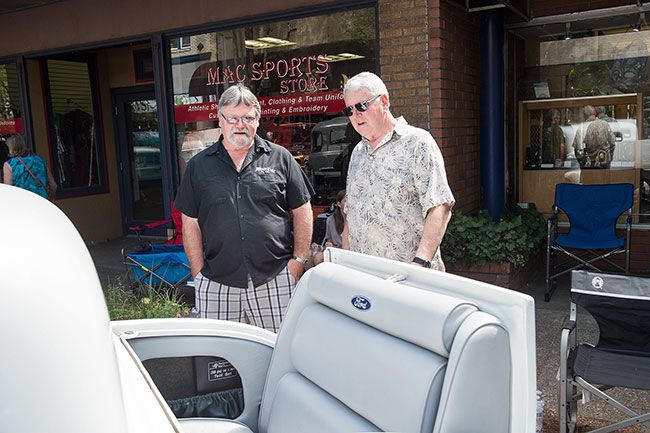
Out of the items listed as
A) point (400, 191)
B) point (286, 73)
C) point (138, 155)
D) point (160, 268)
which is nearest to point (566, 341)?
point (400, 191)

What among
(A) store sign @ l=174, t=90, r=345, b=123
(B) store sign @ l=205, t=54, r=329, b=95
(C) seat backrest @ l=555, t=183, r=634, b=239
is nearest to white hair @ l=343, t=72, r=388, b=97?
(A) store sign @ l=174, t=90, r=345, b=123

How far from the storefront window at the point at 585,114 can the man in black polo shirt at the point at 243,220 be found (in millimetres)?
5302

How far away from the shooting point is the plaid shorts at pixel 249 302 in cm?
329

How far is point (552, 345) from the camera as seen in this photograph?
4.81m

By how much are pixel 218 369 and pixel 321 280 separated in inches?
33.9

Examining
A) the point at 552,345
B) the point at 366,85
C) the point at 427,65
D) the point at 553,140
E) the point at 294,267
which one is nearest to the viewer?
the point at 366,85

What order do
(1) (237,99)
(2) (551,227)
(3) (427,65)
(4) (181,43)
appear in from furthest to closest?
(4) (181,43) < (2) (551,227) < (3) (427,65) < (1) (237,99)

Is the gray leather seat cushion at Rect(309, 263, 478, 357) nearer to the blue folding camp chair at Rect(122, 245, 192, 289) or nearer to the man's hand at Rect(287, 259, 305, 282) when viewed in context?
the man's hand at Rect(287, 259, 305, 282)

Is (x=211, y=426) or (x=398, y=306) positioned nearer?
(x=398, y=306)

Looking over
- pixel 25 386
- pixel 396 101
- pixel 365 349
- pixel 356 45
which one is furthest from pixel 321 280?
pixel 356 45

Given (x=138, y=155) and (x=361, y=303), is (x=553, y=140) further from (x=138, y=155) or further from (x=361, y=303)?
(x=361, y=303)

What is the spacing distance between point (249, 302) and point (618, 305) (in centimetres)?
188

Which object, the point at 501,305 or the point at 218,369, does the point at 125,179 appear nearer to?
the point at 218,369

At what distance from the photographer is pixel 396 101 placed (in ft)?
19.8
